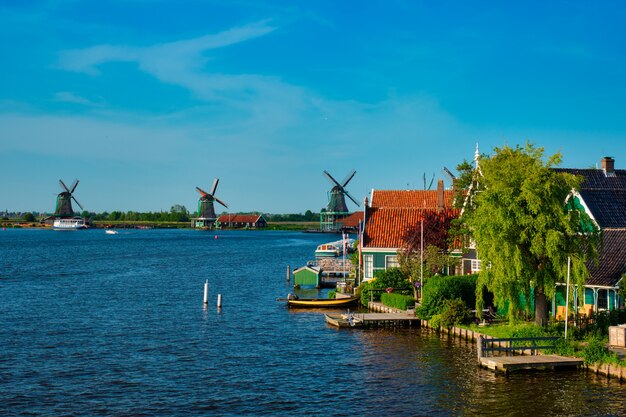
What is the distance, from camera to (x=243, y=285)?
3029 inches

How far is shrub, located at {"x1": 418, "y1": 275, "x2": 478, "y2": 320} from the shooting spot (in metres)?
43.3

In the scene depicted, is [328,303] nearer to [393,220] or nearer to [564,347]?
[393,220]

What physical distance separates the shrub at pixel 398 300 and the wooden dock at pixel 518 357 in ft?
43.1

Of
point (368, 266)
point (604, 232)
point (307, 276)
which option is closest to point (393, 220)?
point (368, 266)

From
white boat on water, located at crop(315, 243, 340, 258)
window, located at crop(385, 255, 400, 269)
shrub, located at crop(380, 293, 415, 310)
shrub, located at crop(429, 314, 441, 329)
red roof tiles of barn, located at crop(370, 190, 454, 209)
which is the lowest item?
shrub, located at crop(429, 314, 441, 329)

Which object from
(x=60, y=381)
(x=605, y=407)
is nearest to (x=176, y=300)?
(x=60, y=381)

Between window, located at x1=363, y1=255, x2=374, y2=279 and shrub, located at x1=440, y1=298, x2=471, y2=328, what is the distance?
16.9 meters

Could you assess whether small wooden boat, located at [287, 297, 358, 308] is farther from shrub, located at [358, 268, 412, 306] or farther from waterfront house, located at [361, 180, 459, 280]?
waterfront house, located at [361, 180, 459, 280]

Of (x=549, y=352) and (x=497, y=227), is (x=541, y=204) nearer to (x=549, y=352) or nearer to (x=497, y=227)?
Answer: (x=497, y=227)

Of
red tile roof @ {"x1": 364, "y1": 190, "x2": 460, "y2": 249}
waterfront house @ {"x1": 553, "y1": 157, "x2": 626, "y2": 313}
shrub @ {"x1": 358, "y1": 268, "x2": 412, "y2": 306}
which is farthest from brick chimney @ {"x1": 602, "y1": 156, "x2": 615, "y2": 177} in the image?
shrub @ {"x1": 358, "y1": 268, "x2": 412, "y2": 306}

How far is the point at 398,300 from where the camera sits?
50.0 metres

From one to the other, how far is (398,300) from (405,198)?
21.0 meters

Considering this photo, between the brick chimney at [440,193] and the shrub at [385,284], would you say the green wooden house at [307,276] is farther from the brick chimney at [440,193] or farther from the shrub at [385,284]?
the shrub at [385,284]

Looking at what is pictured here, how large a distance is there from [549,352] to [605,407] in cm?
678
